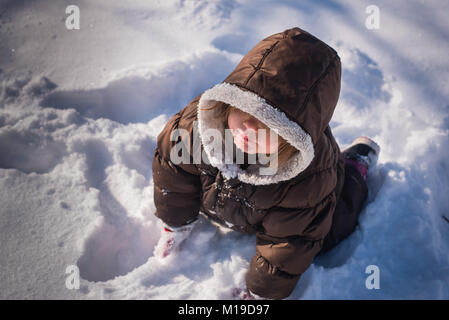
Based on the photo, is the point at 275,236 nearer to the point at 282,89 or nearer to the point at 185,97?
the point at 282,89

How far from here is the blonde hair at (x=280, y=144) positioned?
77cm

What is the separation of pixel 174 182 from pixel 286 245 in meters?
0.48

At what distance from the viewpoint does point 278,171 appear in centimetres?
79

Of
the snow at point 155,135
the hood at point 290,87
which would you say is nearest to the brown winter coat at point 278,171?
the hood at point 290,87

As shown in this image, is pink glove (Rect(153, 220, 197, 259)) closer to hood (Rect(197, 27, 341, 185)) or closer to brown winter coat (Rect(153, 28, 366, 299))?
brown winter coat (Rect(153, 28, 366, 299))

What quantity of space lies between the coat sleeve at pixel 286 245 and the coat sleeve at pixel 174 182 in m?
0.31

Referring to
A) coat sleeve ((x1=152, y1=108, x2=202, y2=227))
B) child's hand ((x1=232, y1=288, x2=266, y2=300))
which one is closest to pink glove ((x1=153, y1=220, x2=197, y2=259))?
coat sleeve ((x1=152, y1=108, x2=202, y2=227))

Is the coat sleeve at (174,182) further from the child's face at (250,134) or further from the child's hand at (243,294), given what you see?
the child's hand at (243,294)

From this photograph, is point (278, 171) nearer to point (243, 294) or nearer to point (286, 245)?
point (286, 245)

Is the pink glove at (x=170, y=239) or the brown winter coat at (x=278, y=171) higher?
the brown winter coat at (x=278, y=171)

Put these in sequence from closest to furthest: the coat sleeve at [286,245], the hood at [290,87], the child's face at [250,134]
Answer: the hood at [290,87]
the child's face at [250,134]
the coat sleeve at [286,245]

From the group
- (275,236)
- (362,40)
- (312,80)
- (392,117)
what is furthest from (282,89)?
(362,40)

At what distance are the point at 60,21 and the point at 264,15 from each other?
1.62 meters

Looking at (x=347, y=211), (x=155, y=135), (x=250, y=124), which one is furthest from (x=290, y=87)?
(x=155, y=135)
